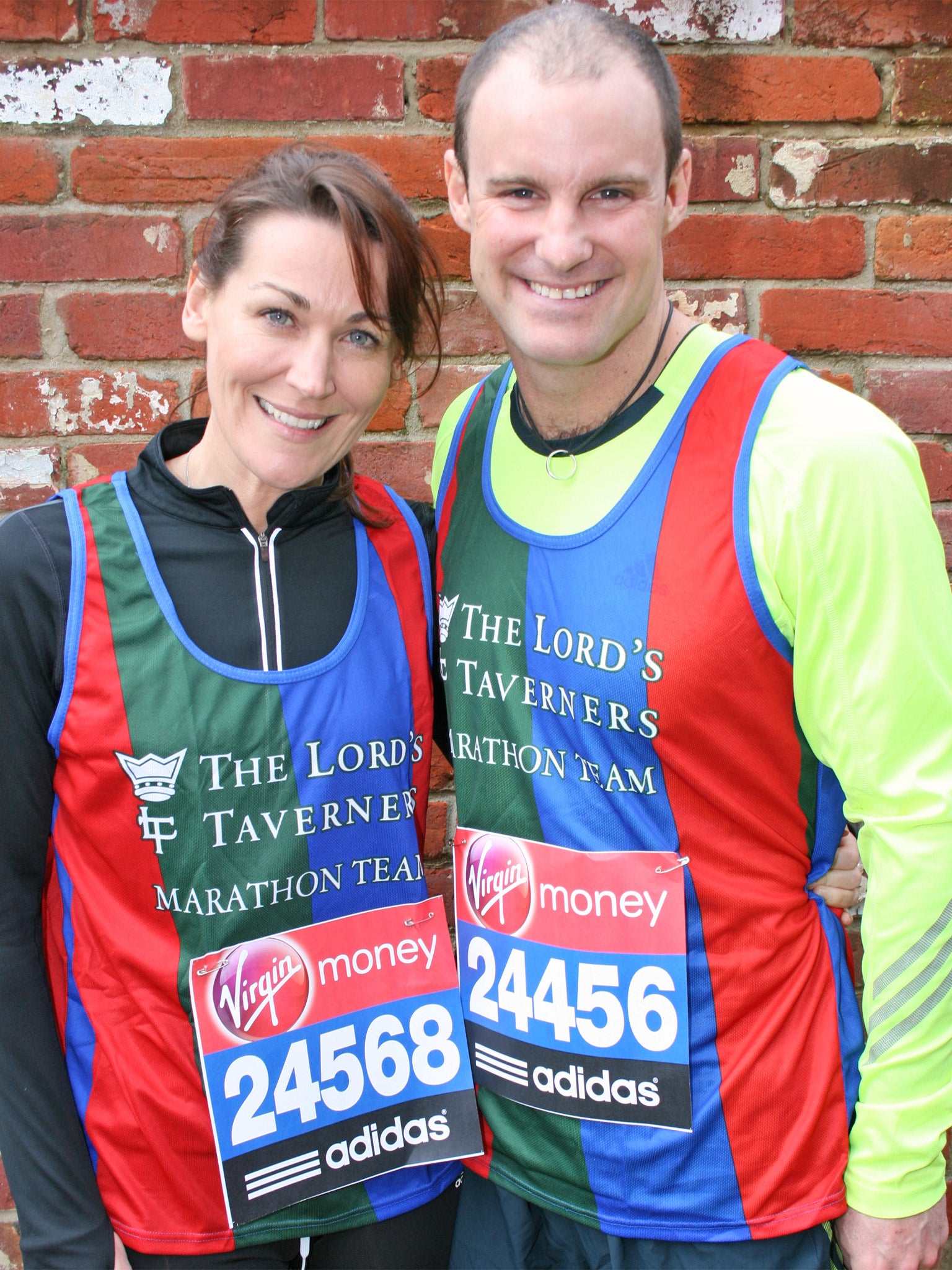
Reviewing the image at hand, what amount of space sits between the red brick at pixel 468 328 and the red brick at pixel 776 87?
454 mm

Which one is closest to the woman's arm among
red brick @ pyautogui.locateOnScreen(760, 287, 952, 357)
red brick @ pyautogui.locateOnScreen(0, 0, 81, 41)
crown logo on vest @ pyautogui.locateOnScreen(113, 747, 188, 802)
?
crown logo on vest @ pyautogui.locateOnScreen(113, 747, 188, 802)

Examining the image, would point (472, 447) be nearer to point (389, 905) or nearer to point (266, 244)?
point (266, 244)

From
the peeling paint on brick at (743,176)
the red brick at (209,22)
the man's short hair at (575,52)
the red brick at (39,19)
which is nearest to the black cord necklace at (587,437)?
the man's short hair at (575,52)

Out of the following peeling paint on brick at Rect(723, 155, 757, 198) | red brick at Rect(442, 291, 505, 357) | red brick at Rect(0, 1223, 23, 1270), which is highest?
peeling paint on brick at Rect(723, 155, 757, 198)

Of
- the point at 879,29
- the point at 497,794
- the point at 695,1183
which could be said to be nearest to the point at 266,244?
the point at 497,794

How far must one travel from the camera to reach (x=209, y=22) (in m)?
1.62

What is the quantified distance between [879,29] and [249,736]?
5.00 ft

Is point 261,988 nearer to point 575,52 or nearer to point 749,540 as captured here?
point 749,540

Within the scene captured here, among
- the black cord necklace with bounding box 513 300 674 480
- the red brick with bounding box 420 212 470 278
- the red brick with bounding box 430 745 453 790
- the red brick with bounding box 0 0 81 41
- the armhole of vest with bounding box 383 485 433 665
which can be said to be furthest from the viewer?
the red brick with bounding box 430 745 453 790

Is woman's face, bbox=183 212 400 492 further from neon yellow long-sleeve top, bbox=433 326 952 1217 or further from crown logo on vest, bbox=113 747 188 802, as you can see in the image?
neon yellow long-sleeve top, bbox=433 326 952 1217

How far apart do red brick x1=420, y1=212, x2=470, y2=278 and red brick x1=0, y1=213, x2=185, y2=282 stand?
410 millimetres

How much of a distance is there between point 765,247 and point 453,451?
67cm

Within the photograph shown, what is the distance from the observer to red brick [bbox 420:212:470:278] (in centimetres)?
170

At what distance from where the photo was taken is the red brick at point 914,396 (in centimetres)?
173
